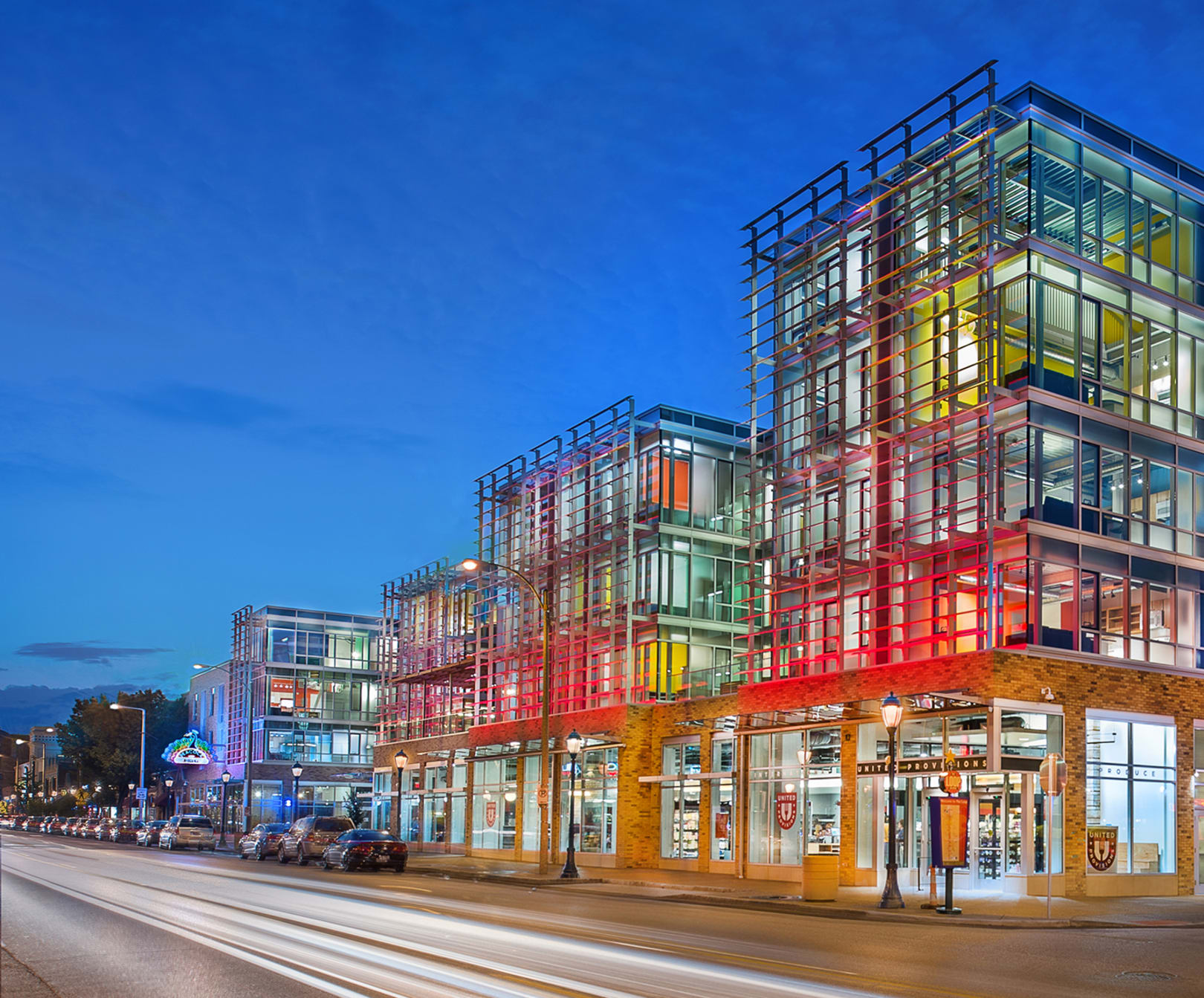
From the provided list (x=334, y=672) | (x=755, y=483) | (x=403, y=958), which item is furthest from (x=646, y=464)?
(x=334, y=672)

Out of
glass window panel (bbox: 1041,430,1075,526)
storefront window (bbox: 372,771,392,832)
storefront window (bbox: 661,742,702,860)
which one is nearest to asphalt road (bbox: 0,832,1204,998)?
glass window panel (bbox: 1041,430,1075,526)

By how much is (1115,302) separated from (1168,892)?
1468cm

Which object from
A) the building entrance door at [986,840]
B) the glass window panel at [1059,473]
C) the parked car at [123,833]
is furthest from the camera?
the parked car at [123,833]

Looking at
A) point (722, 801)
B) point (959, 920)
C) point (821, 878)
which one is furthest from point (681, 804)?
point (959, 920)

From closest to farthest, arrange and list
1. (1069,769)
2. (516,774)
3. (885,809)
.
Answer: (1069,769), (885,809), (516,774)

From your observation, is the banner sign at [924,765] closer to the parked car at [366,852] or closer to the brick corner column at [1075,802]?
the brick corner column at [1075,802]

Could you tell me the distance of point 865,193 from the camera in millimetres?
38281

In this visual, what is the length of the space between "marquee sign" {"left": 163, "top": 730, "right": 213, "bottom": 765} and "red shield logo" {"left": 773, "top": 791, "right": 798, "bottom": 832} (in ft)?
207

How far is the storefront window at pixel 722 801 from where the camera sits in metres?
40.7

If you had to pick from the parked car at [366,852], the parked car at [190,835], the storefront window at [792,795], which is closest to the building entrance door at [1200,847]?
the storefront window at [792,795]

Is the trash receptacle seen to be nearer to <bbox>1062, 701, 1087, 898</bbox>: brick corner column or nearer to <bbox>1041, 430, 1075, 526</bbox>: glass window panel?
<bbox>1062, 701, 1087, 898</bbox>: brick corner column

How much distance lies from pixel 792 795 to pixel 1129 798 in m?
9.16

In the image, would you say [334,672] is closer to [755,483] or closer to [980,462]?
[755,483]

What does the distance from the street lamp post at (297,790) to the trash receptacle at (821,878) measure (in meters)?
34.6
